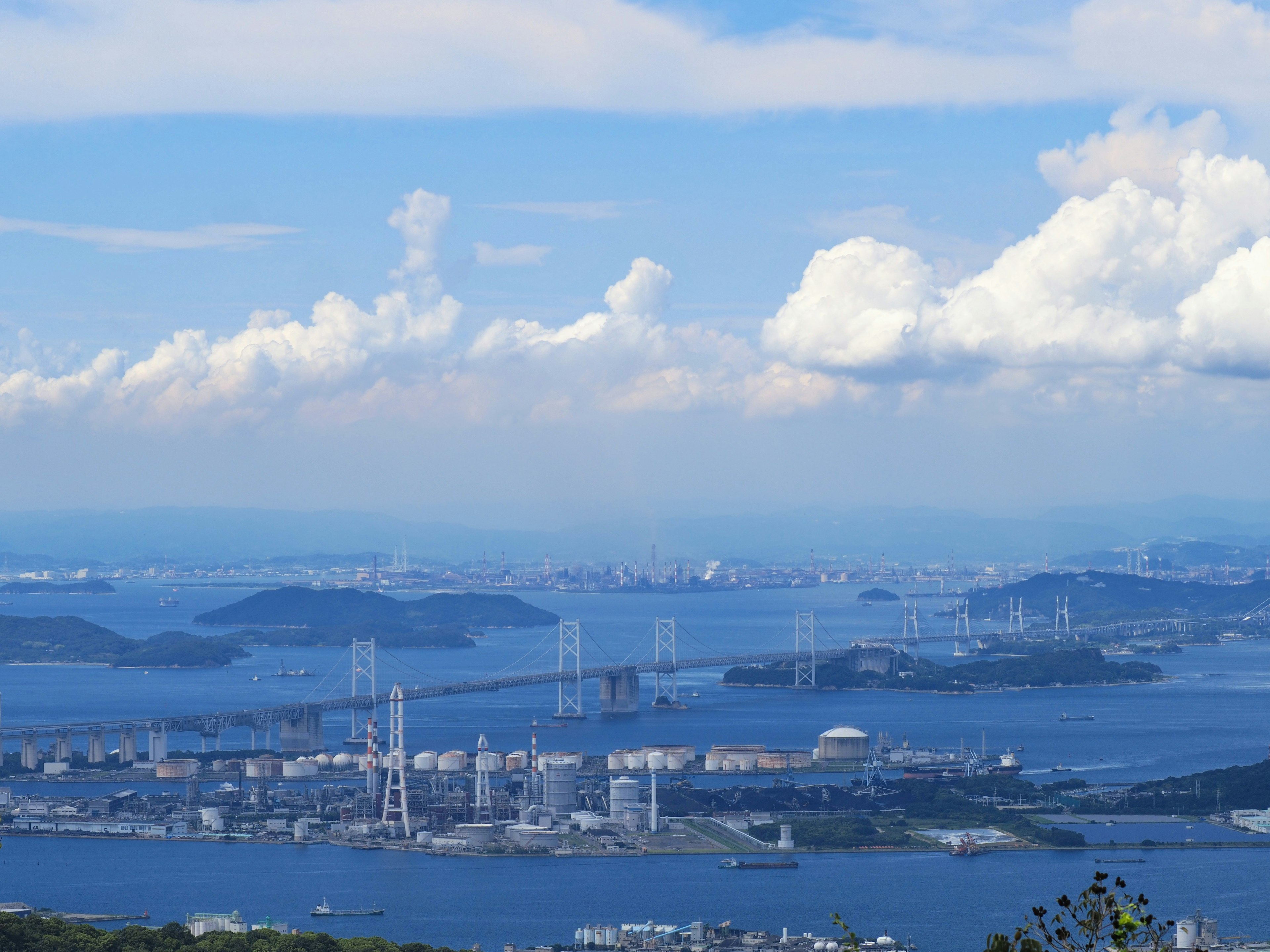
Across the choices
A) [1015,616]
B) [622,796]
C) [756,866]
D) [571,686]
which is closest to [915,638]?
[571,686]

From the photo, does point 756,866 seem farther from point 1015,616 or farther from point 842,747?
point 1015,616

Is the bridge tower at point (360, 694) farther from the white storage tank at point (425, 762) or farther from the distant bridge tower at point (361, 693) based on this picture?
the white storage tank at point (425, 762)

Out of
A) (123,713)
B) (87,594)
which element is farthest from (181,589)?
(123,713)

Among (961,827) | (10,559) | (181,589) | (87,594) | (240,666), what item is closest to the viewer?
(961,827)

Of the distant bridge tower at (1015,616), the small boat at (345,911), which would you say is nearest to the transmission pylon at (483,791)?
the small boat at (345,911)

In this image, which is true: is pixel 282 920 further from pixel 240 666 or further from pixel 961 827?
pixel 240 666

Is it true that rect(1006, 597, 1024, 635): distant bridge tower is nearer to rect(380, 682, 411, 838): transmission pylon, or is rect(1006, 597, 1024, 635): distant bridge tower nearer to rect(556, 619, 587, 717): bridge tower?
rect(556, 619, 587, 717): bridge tower
